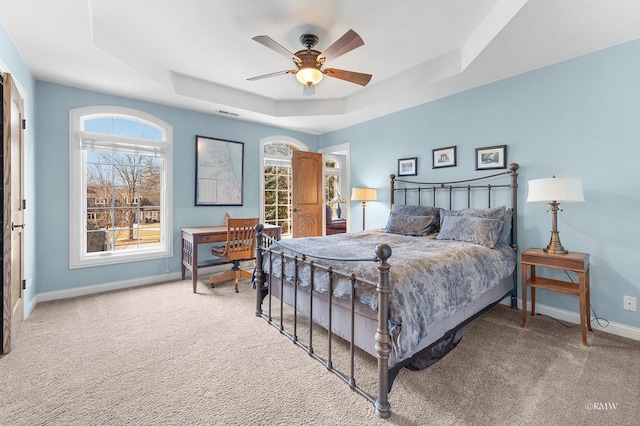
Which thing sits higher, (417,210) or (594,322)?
(417,210)

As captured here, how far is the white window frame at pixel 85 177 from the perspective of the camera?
142 inches

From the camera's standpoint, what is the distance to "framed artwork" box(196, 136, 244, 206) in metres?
4.59

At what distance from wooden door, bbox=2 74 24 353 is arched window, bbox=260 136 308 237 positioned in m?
3.48

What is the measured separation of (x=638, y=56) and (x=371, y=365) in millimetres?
3499

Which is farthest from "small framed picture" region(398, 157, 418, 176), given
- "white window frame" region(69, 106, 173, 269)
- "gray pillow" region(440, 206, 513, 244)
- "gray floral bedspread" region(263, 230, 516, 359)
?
"white window frame" region(69, 106, 173, 269)

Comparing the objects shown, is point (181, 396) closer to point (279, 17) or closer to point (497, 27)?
point (279, 17)

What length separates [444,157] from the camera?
396 centimetres

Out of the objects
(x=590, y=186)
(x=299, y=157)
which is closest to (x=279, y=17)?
(x=299, y=157)

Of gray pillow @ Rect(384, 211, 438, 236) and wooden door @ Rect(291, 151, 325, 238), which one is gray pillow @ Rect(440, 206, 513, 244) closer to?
gray pillow @ Rect(384, 211, 438, 236)

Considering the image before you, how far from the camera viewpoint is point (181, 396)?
178cm

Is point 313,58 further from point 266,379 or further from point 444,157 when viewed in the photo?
point 266,379

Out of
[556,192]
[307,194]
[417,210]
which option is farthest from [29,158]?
[556,192]

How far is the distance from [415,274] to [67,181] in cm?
419

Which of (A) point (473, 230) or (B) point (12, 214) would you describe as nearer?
(B) point (12, 214)
